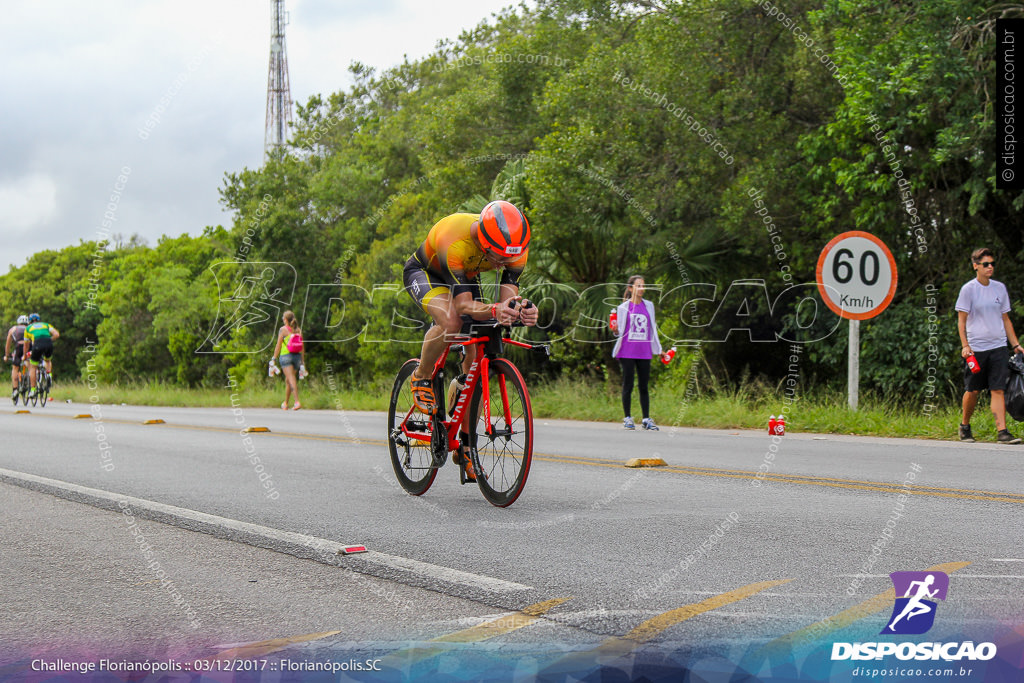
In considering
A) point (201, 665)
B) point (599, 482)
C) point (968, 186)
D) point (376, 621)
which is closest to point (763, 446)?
point (599, 482)

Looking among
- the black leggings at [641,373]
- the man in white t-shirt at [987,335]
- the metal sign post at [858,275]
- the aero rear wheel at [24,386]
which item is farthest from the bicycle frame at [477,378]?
the aero rear wheel at [24,386]

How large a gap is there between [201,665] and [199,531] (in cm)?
286

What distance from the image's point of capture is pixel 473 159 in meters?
26.1

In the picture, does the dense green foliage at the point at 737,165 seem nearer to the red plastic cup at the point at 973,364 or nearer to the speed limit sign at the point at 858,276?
the speed limit sign at the point at 858,276

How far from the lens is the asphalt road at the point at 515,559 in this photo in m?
3.63

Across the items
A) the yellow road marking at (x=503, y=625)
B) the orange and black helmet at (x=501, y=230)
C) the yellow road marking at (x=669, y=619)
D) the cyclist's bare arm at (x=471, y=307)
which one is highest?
the orange and black helmet at (x=501, y=230)

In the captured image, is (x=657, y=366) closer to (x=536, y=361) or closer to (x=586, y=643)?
(x=536, y=361)

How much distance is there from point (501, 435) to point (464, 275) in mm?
1064

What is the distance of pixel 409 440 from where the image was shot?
729cm

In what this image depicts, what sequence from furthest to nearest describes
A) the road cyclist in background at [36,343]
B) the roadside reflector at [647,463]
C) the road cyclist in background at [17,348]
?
the road cyclist in background at [17,348] < the road cyclist in background at [36,343] < the roadside reflector at [647,463]

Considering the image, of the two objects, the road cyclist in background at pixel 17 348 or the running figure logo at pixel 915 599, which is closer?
the running figure logo at pixel 915 599

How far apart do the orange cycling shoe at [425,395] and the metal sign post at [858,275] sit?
824 centimetres

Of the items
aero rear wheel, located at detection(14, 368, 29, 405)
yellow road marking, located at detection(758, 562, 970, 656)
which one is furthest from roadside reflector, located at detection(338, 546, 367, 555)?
aero rear wheel, located at detection(14, 368, 29, 405)

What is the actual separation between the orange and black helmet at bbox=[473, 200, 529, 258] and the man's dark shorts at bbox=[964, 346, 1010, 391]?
6.94 metres
